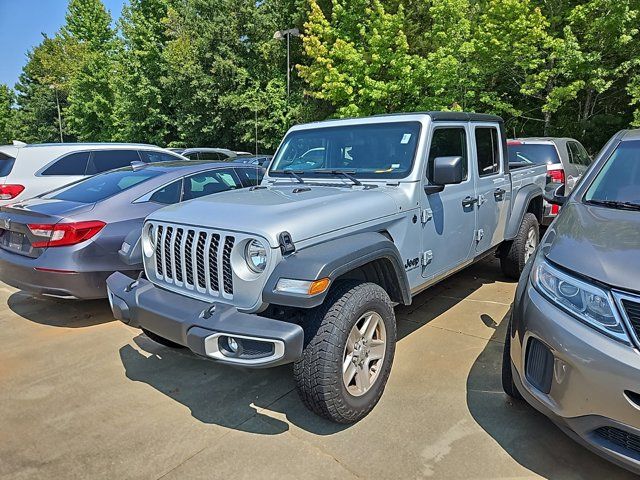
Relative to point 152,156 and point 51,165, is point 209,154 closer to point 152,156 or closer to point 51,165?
point 152,156

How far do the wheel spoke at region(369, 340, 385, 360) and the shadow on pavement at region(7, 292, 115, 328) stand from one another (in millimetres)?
3047

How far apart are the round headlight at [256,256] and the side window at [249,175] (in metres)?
3.23

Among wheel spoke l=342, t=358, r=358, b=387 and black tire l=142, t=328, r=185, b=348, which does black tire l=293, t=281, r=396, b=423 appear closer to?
wheel spoke l=342, t=358, r=358, b=387

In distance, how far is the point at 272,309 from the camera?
2713mm

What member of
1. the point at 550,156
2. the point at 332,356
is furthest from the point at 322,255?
the point at 550,156

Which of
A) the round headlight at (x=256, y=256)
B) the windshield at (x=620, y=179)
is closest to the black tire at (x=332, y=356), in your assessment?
the round headlight at (x=256, y=256)

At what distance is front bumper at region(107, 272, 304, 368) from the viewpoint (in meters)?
2.27

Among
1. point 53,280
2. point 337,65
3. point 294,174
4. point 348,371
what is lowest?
point 348,371

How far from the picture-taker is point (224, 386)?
3.26 meters

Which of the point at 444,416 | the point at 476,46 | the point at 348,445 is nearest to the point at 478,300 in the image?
the point at 444,416

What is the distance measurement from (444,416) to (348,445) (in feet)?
2.24

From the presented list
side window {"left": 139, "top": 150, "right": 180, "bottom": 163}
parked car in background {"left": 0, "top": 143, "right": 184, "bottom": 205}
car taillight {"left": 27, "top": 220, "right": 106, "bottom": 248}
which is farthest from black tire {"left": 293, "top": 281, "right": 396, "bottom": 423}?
side window {"left": 139, "top": 150, "right": 180, "bottom": 163}

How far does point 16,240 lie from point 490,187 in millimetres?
4858

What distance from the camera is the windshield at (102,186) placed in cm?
464
